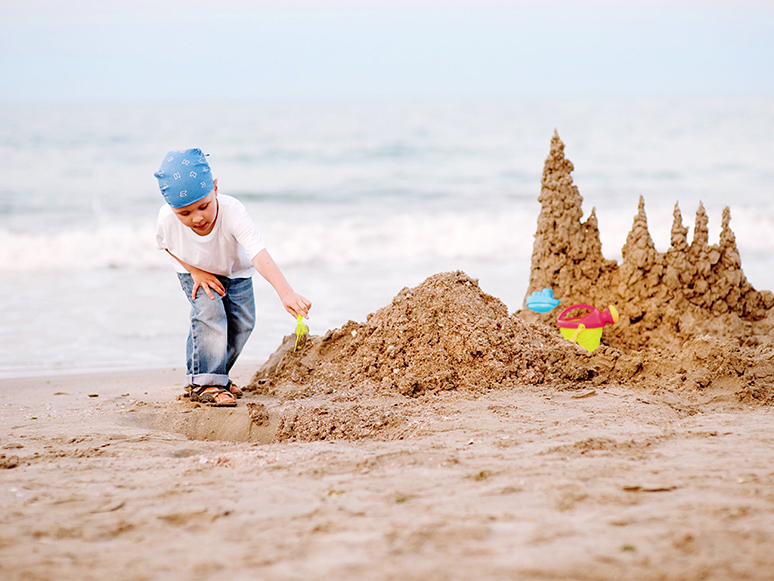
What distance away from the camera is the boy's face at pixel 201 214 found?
10.2 ft

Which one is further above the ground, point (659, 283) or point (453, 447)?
point (659, 283)

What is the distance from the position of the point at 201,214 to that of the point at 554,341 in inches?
76.0

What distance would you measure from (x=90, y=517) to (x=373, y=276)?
6.20m

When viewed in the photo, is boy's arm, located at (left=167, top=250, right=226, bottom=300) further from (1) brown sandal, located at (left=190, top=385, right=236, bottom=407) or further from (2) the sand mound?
(2) the sand mound

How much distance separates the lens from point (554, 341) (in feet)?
12.2

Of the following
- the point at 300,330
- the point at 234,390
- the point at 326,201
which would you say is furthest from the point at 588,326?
the point at 326,201

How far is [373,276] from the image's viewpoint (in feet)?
26.1

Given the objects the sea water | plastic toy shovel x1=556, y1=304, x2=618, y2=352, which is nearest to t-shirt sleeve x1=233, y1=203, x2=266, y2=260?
the sea water

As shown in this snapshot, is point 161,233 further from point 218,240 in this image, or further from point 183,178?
point 183,178

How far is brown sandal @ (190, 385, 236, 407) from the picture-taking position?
323 cm

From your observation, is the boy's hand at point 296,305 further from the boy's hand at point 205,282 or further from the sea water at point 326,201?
the sea water at point 326,201

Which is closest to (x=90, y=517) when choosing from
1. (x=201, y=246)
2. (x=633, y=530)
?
(x=633, y=530)

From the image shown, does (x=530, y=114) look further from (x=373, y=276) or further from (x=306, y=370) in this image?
(x=306, y=370)

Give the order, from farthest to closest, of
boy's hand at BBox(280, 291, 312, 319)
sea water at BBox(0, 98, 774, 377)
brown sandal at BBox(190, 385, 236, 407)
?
1. sea water at BBox(0, 98, 774, 377)
2. brown sandal at BBox(190, 385, 236, 407)
3. boy's hand at BBox(280, 291, 312, 319)
